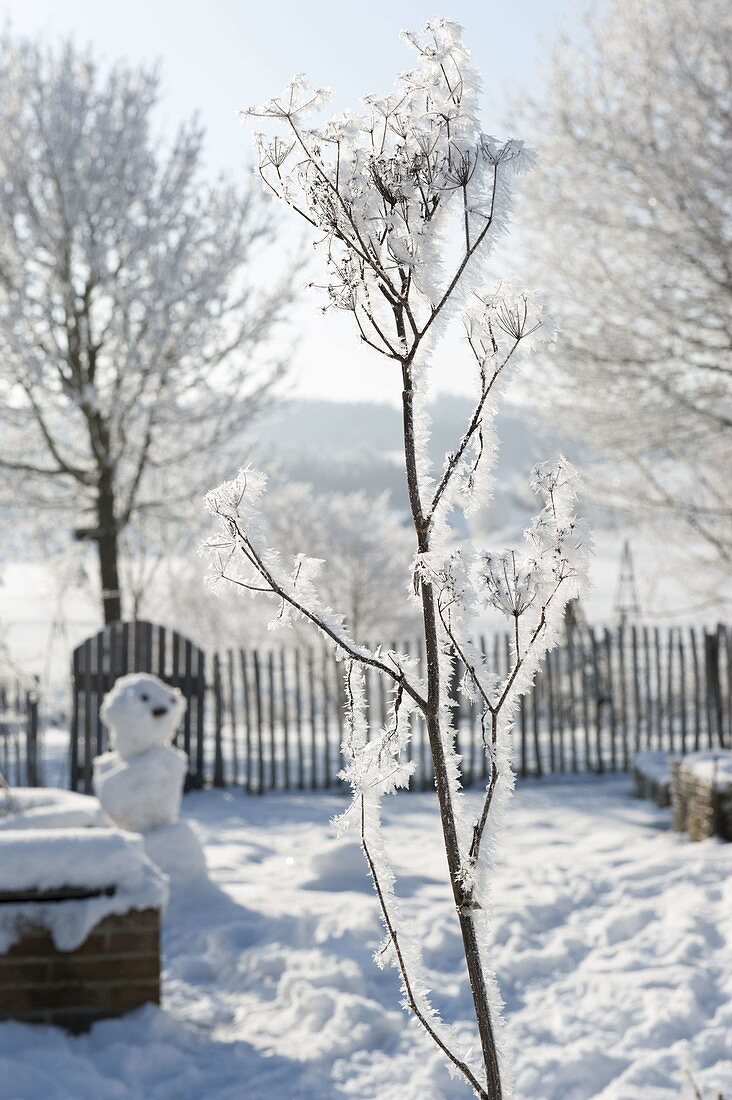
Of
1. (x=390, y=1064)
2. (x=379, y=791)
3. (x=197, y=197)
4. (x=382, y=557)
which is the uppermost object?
(x=197, y=197)

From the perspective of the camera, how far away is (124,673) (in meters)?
8.73

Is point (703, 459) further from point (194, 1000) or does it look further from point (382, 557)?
point (382, 557)

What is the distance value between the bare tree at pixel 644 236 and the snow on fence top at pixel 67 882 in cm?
796

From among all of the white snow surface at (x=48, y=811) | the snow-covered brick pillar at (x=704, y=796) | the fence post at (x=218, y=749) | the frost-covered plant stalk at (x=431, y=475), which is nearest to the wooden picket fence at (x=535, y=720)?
the fence post at (x=218, y=749)

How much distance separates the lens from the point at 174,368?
11.2 meters

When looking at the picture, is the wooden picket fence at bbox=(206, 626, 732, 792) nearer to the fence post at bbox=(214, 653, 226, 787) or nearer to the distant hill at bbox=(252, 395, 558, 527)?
the fence post at bbox=(214, 653, 226, 787)

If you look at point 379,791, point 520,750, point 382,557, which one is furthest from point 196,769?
point 382,557

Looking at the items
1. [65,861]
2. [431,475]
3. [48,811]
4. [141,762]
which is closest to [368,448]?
[141,762]

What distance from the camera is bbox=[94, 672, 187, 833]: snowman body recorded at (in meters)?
5.20

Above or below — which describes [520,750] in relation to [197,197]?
below

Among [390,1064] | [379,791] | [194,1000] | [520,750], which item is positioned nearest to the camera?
[379,791]

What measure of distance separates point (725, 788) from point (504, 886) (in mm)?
1447

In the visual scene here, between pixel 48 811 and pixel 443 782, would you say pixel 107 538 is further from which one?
pixel 443 782

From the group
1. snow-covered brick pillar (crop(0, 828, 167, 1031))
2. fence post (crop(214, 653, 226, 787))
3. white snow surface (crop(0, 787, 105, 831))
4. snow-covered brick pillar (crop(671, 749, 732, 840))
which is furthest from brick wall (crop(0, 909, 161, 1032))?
fence post (crop(214, 653, 226, 787))
